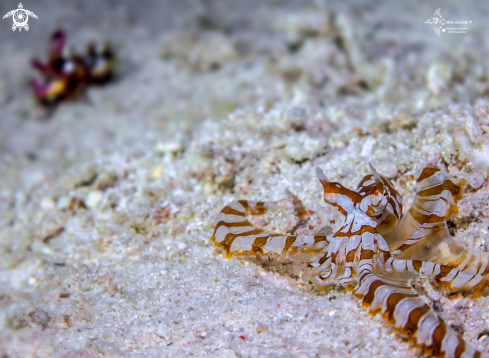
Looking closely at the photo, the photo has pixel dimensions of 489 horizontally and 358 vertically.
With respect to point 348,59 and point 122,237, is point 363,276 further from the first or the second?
point 348,59

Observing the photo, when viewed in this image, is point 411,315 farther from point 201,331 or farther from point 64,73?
point 64,73

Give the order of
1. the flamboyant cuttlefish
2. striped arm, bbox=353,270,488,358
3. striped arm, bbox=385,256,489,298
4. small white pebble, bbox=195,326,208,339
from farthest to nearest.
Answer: the flamboyant cuttlefish → small white pebble, bbox=195,326,208,339 → striped arm, bbox=385,256,489,298 → striped arm, bbox=353,270,488,358

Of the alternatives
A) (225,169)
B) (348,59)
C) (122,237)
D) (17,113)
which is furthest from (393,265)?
(17,113)

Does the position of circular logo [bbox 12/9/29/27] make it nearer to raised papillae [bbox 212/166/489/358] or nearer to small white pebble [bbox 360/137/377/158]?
raised papillae [bbox 212/166/489/358]

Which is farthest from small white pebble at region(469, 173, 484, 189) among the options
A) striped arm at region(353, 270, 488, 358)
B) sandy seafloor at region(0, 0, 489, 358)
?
striped arm at region(353, 270, 488, 358)

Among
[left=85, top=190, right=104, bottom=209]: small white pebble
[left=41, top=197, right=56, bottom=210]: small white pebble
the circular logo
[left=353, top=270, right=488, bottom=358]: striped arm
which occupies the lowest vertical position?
[left=41, top=197, right=56, bottom=210]: small white pebble


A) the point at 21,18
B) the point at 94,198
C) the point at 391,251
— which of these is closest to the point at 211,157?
the point at 94,198

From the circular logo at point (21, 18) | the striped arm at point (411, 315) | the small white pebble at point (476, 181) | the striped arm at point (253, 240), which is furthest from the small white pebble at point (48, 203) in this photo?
the circular logo at point (21, 18)
